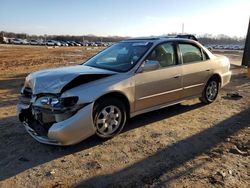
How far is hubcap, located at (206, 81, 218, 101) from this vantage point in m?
6.86

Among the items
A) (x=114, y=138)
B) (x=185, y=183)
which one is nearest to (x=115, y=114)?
(x=114, y=138)

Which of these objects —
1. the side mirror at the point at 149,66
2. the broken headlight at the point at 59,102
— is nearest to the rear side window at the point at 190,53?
the side mirror at the point at 149,66

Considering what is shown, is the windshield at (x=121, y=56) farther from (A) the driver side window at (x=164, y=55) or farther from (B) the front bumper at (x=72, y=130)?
Answer: (B) the front bumper at (x=72, y=130)

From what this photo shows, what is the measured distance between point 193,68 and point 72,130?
3.20m

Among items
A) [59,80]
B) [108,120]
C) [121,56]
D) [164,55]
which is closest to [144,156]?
[108,120]

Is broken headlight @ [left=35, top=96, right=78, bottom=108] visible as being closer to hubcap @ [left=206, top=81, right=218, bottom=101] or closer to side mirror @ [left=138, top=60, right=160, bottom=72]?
side mirror @ [left=138, top=60, right=160, bottom=72]

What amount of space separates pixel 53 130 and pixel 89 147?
688 mm

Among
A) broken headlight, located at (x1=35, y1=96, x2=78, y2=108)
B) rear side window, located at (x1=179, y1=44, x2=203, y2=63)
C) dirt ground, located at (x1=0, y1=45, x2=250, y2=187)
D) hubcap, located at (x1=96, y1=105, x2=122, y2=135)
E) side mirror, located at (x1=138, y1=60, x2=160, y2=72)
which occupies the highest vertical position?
rear side window, located at (x1=179, y1=44, x2=203, y2=63)

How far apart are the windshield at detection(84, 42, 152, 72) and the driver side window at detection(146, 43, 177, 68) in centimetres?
16

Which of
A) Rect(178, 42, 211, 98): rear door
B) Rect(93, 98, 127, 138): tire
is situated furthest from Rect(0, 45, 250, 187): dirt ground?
Rect(178, 42, 211, 98): rear door

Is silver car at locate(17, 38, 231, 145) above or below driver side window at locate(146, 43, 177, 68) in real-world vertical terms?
below

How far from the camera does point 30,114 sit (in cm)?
469

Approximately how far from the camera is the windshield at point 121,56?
5250 millimetres

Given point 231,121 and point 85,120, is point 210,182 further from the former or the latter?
point 231,121
